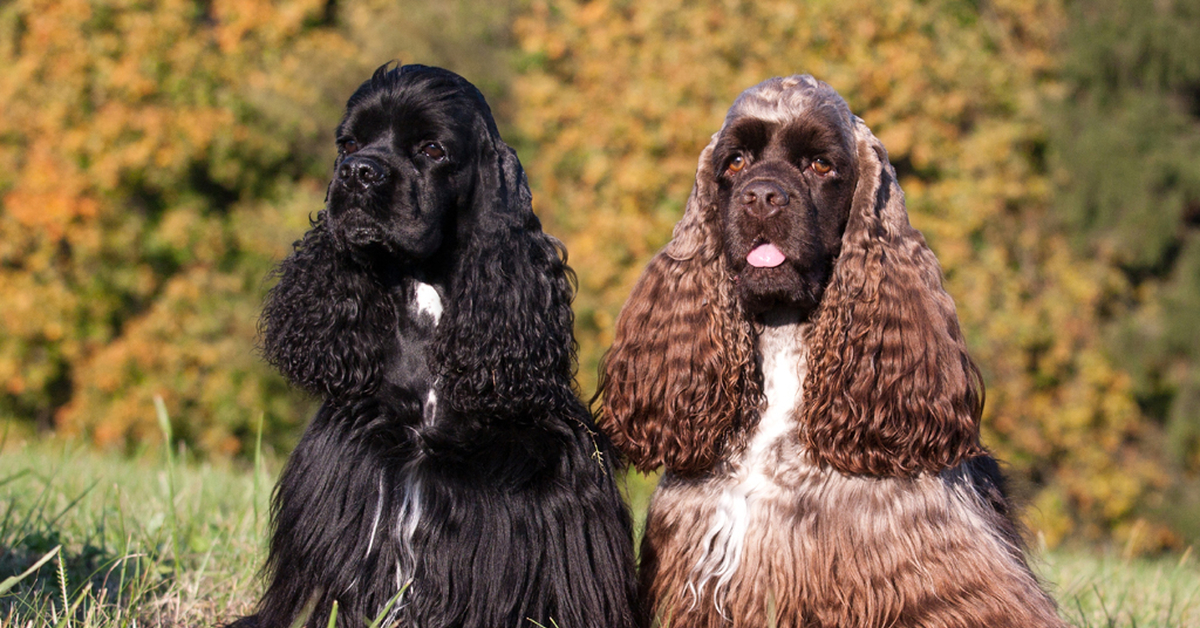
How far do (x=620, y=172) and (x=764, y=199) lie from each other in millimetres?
9546

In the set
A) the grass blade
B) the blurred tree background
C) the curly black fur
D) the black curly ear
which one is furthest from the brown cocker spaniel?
the blurred tree background

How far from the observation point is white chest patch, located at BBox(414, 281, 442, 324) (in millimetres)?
3266

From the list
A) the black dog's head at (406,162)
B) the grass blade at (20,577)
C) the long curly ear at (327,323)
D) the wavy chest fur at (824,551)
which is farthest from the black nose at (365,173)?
the wavy chest fur at (824,551)

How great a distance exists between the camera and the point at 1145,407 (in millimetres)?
14422

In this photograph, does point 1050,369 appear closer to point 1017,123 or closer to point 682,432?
point 1017,123

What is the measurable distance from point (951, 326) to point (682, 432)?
2.85 feet

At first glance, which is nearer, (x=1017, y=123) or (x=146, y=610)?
(x=146, y=610)

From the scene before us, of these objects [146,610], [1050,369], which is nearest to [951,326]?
[146,610]

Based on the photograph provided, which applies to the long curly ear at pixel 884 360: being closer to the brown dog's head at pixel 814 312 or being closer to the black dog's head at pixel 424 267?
the brown dog's head at pixel 814 312

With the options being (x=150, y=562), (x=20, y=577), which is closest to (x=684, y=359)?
(x=150, y=562)

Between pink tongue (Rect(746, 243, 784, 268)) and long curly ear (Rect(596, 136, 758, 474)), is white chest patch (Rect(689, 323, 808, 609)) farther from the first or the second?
pink tongue (Rect(746, 243, 784, 268))

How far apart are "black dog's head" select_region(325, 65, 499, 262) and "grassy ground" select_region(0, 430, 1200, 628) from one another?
1165 mm

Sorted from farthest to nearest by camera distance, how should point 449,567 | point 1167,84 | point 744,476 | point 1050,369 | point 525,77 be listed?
point 525,77
point 1167,84
point 1050,369
point 744,476
point 449,567

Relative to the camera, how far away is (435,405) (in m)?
3.20
